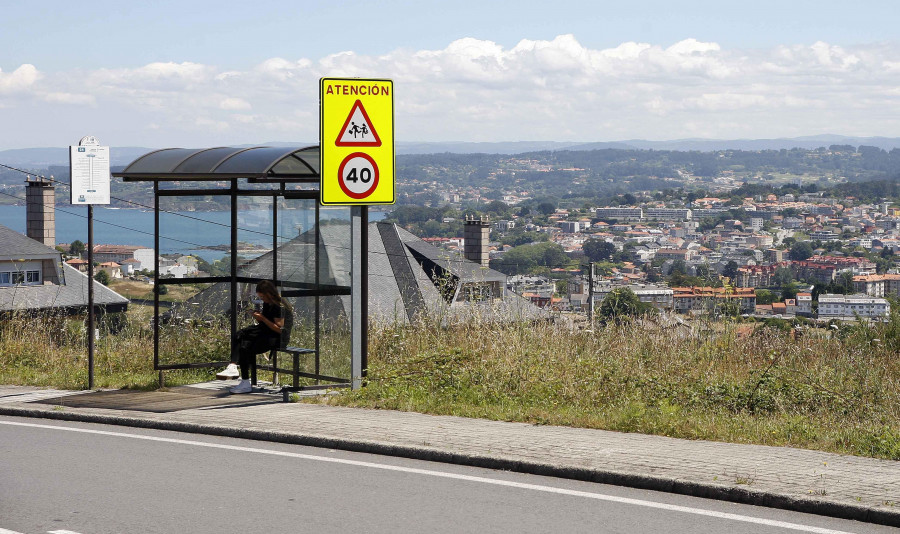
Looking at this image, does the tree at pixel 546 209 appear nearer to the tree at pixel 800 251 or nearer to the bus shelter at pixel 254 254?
the tree at pixel 800 251

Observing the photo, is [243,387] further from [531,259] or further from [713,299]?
[531,259]

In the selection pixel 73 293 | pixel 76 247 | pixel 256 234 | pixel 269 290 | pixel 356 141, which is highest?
pixel 356 141

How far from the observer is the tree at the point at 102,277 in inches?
1655

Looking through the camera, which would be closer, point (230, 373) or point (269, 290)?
point (269, 290)

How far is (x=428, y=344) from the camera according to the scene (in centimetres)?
1355

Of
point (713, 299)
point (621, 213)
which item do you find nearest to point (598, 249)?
point (621, 213)

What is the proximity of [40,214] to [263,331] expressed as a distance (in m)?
35.9

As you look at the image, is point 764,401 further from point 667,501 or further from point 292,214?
point 292,214

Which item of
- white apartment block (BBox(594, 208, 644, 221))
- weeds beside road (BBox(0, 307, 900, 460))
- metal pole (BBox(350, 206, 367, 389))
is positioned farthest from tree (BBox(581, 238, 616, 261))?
metal pole (BBox(350, 206, 367, 389))

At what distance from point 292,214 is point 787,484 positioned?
733cm

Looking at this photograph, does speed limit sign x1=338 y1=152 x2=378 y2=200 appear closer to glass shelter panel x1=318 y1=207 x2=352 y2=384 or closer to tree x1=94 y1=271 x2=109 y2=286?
glass shelter panel x1=318 y1=207 x2=352 y2=384

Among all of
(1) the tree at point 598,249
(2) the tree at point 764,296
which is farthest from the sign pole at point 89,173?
(1) the tree at point 598,249

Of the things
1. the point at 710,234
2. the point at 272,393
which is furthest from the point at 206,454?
the point at 710,234

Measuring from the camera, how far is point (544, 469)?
7.79 metres
